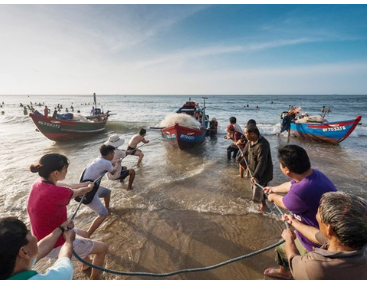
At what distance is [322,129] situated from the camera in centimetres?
1213

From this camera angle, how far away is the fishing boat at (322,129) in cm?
1123

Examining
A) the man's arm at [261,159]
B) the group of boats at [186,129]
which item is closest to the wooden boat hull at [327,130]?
the group of boats at [186,129]

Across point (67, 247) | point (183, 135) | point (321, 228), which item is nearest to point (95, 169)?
point (67, 247)

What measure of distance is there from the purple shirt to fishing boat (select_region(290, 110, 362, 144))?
1136cm

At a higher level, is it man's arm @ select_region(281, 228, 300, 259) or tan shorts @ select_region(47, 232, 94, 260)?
man's arm @ select_region(281, 228, 300, 259)

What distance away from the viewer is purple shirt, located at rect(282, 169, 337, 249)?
85.1 inches

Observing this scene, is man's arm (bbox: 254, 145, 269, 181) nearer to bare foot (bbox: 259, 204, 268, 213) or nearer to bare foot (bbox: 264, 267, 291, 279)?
bare foot (bbox: 259, 204, 268, 213)

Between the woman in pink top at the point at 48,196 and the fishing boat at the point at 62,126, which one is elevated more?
the fishing boat at the point at 62,126

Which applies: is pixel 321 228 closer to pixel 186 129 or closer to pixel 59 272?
pixel 59 272

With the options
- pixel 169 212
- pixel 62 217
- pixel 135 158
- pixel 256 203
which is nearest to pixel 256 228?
pixel 256 203

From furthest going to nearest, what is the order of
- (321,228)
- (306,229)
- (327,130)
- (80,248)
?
(327,130) < (80,248) < (306,229) < (321,228)

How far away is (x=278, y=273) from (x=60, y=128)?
14.5 metres

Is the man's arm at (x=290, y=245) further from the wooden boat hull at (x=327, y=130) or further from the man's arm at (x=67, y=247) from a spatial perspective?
the wooden boat hull at (x=327, y=130)

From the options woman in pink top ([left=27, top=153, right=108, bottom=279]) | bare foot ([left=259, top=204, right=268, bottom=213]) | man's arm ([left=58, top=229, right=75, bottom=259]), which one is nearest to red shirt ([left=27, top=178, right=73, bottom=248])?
woman in pink top ([left=27, top=153, right=108, bottom=279])
